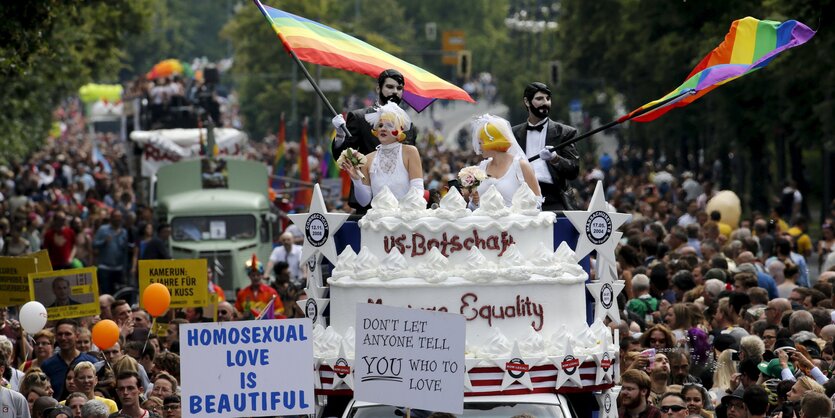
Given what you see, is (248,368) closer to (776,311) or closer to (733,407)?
(733,407)

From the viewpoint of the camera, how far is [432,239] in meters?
11.9

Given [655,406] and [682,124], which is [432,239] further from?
[682,124]

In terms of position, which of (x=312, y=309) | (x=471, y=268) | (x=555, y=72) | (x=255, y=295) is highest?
(x=555, y=72)

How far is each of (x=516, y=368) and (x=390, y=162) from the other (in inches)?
83.1

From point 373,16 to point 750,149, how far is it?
6686 centimetres

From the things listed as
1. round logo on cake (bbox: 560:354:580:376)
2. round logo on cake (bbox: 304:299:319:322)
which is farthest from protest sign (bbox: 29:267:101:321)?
round logo on cake (bbox: 560:354:580:376)

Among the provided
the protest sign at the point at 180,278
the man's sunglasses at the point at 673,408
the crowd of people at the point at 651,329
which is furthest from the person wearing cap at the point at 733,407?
the protest sign at the point at 180,278

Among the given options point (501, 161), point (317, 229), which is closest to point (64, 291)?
point (317, 229)

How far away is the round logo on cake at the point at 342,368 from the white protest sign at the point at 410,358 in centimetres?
49

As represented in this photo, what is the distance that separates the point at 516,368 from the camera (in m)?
11.6

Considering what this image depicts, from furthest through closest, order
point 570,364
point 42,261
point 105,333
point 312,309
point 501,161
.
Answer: point 42,261 → point 105,333 → point 501,161 → point 312,309 → point 570,364

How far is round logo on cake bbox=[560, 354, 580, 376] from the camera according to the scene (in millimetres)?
11680

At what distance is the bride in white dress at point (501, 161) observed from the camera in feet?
42.0

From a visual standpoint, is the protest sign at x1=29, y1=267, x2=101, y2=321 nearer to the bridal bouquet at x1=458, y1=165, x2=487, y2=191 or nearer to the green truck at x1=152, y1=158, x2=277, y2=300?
the bridal bouquet at x1=458, y1=165, x2=487, y2=191
